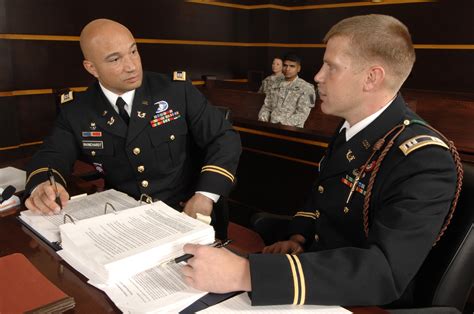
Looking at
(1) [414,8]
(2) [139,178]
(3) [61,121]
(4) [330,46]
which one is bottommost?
(2) [139,178]

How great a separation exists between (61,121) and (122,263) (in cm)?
113

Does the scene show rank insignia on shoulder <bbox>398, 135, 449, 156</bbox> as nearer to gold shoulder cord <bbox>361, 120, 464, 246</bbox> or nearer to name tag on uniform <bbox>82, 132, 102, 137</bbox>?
gold shoulder cord <bbox>361, 120, 464, 246</bbox>

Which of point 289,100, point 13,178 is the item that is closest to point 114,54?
point 13,178

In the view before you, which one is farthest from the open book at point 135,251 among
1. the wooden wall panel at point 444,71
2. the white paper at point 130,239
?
the wooden wall panel at point 444,71

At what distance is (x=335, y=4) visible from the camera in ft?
22.9

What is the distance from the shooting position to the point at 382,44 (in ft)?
3.44

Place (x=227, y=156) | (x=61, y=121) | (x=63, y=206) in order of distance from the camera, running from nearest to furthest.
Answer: (x=63, y=206), (x=227, y=156), (x=61, y=121)

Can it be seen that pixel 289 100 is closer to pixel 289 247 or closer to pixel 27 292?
pixel 289 247

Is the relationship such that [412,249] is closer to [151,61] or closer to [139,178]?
[139,178]

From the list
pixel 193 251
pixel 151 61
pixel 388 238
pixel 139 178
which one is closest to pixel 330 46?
pixel 388 238

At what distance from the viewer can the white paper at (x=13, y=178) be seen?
5.11 feet

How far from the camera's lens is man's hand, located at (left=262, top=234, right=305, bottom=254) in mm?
1308

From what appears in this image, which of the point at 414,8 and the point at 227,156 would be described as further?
the point at 414,8

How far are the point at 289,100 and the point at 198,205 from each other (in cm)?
327
